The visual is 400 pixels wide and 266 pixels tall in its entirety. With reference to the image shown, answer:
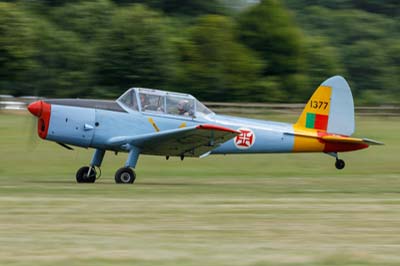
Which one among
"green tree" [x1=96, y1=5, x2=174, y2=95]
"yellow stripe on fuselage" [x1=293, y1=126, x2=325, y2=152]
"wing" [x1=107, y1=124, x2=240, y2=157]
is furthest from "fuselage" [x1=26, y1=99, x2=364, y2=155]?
"green tree" [x1=96, y1=5, x2=174, y2=95]

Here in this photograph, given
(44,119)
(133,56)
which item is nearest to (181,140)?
(44,119)

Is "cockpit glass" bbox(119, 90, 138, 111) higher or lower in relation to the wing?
higher

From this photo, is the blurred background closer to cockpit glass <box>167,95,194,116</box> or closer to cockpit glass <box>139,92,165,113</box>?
cockpit glass <box>139,92,165,113</box>

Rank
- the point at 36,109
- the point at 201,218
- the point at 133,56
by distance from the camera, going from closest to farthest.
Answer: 1. the point at 201,218
2. the point at 36,109
3. the point at 133,56

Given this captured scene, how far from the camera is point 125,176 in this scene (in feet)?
54.5

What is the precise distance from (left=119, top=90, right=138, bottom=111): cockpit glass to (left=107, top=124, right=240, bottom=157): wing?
1.97ft

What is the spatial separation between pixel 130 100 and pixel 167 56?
94.8 feet

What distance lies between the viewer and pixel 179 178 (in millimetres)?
18828

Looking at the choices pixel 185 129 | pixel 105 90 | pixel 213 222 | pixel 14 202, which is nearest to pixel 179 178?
pixel 185 129

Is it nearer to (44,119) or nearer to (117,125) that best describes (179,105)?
(117,125)

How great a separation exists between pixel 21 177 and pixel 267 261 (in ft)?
34.6

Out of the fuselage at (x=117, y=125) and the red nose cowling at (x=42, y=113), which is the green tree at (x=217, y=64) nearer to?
the fuselage at (x=117, y=125)

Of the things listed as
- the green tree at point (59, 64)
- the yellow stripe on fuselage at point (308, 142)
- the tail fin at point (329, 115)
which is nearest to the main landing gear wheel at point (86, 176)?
the yellow stripe on fuselage at point (308, 142)

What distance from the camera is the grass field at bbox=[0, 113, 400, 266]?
8.75 m
